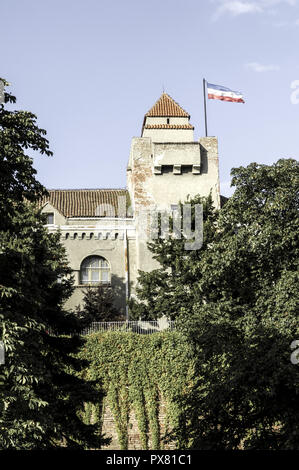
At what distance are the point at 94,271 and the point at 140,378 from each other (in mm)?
15460

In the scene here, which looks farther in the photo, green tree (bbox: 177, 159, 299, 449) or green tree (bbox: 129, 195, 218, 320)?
green tree (bbox: 129, 195, 218, 320)

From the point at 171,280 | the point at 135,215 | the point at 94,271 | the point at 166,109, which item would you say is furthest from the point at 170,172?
the point at 171,280

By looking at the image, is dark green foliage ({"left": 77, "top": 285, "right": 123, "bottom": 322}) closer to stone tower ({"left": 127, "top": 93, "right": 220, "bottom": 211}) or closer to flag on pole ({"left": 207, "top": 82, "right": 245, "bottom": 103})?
stone tower ({"left": 127, "top": 93, "right": 220, "bottom": 211})

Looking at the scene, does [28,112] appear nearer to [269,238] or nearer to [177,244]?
[269,238]

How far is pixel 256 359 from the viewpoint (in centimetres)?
1722

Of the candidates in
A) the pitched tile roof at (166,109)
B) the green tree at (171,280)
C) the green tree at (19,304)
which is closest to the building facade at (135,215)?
the pitched tile roof at (166,109)

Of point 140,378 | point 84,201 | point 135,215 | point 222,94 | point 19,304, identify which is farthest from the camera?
point 84,201

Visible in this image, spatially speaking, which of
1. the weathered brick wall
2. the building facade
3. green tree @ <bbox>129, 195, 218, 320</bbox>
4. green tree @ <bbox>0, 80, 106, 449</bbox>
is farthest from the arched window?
green tree @ <bbox>0, 80, 106, 449</bbox>

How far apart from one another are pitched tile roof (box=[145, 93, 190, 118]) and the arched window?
1099 cm

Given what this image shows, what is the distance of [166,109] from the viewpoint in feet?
161

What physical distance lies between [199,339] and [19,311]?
20.6 ft

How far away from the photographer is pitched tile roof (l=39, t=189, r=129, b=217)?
4725cm
